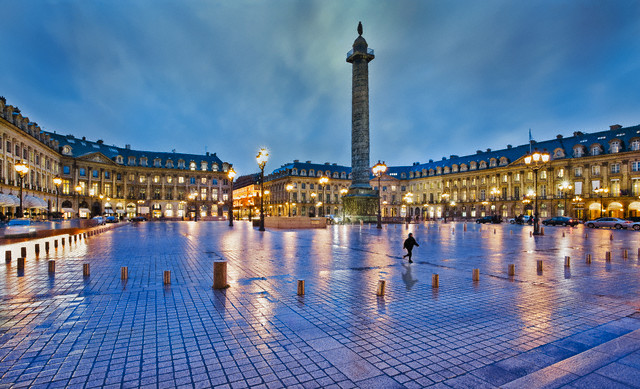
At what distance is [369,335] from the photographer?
18.0 feet

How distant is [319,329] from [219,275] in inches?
150

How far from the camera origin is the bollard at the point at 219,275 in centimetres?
854

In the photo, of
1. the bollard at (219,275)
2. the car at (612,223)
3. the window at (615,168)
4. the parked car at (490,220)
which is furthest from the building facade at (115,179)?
the window at (615,168)

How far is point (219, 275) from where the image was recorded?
859 cm

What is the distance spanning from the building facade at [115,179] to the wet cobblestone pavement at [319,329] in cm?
5730

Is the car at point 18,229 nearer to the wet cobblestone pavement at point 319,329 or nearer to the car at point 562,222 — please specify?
the wet cobblestone pavement at point 319,329

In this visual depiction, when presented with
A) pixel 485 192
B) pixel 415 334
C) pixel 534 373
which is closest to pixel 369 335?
pixel 415 334

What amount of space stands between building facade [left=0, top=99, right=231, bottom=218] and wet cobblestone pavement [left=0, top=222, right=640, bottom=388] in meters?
57.3

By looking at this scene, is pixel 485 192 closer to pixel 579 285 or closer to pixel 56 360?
pixel 579 285

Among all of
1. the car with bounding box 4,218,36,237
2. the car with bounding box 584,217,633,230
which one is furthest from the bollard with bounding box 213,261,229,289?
the car with bounding box 584,217,633,230

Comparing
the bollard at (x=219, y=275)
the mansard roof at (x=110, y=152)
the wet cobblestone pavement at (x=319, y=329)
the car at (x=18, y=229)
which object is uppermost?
the mansard roof at (x=110, y=152)

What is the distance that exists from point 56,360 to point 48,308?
2.99m

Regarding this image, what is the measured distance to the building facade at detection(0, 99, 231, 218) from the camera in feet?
191

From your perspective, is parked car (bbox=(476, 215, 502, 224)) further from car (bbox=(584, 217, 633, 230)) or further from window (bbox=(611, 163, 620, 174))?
window (bbox=(611, 163, 620, 174))
